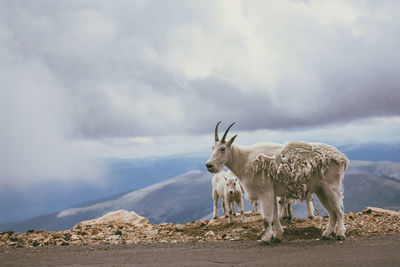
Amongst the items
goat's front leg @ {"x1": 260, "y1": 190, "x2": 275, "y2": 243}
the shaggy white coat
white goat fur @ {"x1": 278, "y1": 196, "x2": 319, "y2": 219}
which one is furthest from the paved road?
white goat fur @ {"x1": 278, "y1": 196, "x2": 319, "y2": 219}

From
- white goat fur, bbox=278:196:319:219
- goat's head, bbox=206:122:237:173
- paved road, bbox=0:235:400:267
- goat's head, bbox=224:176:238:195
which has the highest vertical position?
goat's head, bbox=206:122:237:173

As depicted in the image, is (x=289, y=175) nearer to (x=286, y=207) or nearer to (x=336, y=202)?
(x=336, y=202)

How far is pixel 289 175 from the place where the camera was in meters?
10.8

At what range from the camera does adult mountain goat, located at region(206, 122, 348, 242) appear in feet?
35.2

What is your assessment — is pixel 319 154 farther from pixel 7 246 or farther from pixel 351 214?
pixel 7 246

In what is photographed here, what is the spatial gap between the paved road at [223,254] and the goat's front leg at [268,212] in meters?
0.44

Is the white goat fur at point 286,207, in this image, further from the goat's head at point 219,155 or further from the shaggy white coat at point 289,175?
the goat's head at point 219,155

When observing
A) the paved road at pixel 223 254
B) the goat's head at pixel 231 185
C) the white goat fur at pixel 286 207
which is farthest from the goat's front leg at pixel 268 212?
the goat's head at pixel 231 185

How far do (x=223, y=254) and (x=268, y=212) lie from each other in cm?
240

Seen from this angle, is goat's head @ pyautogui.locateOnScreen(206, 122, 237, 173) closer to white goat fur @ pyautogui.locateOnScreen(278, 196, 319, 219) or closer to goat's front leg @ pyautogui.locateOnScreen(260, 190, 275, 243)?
goat's front leg @ pyautogui.locateOnScreen(260, 190, 275, 243)

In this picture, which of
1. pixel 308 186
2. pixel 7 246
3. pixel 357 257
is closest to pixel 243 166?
pixel 308 186

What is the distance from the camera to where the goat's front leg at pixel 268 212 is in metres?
10.5

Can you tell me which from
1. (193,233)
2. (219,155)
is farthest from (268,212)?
(193,233)

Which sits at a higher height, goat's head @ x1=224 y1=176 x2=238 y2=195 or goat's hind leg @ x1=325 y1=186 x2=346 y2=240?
goat's head @ x1=224 y1=176 x2=238 y2=195
